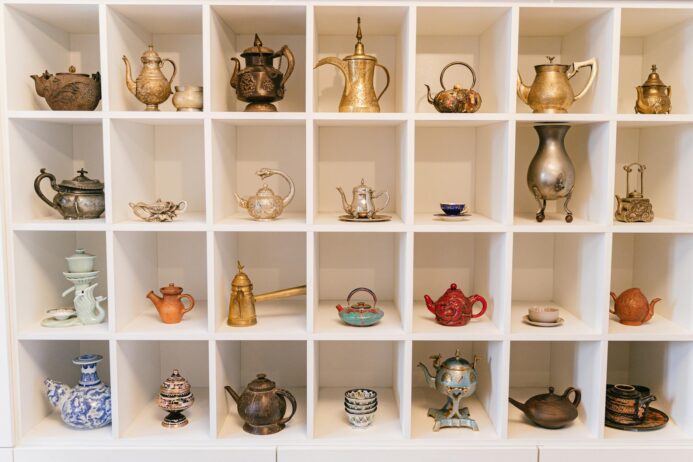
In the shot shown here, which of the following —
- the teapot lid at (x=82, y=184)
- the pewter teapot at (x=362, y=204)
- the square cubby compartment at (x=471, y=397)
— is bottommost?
the square cubby compartment at (x=471, y=397)

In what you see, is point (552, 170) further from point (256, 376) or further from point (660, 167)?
point (256, 376)

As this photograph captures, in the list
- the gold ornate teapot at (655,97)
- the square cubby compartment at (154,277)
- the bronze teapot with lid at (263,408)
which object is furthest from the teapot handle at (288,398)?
the gold ornate teapot at (655,97)

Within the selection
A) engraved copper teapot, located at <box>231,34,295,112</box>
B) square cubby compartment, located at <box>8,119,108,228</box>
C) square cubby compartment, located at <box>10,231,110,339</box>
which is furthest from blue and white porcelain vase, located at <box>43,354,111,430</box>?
engraved copper teapot, located at <box>231,34,295,112</box>

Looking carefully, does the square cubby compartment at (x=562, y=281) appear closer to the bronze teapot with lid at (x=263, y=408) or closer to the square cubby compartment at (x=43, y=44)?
the bronze teapot with lid at (x=263, y=408)

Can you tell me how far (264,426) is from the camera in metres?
1.88

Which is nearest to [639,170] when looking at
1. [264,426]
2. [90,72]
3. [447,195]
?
[447,195]

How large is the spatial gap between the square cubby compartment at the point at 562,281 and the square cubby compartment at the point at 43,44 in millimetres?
1556

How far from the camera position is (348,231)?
1.81 metres

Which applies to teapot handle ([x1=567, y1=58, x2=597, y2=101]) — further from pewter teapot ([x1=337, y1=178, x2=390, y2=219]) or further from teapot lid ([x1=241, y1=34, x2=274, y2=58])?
teapot lid ([x1=241, y1=34, x2=274, y2=58])

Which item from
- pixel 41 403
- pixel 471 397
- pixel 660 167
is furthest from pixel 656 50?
pixel 41 403

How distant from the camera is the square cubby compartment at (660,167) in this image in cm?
189

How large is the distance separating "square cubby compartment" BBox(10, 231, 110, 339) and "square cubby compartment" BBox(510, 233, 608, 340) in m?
1.33

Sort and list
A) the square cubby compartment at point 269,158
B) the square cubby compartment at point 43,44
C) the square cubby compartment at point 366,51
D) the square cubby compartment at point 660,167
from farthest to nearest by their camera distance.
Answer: the square cubby compartment at point 269,158
the square cubby compartment at point 366,51
the square cubby compartment at point 660,167
the square cubby compartment at point 43,44

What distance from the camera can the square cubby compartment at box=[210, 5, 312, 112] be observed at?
1.82 metres
